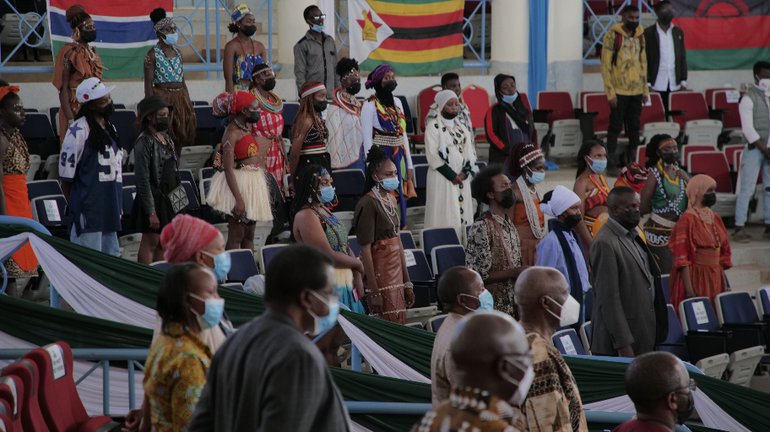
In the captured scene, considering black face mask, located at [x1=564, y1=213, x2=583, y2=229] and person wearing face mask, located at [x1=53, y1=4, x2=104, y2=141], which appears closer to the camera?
black face mask, located at [x1=564, y1=213, x2=583, y2=229]

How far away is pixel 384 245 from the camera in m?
8.03

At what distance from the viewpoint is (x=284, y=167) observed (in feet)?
33.5

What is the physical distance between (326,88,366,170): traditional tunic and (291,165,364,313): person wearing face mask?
300 centimetres

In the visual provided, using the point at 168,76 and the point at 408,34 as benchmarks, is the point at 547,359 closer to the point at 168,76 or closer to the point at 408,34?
the point at 168,76

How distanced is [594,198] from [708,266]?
48.2 inches

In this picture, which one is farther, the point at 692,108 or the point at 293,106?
the point at 692,108

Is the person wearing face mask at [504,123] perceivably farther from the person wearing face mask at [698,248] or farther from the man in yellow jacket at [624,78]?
the man in yellow jacket at [624,78]

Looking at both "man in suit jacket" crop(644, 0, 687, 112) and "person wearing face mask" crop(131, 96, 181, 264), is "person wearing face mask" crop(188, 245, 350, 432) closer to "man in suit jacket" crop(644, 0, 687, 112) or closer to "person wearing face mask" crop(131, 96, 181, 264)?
"person wearing face mask" crop(131, 96, 181, 264)

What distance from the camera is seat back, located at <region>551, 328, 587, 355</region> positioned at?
791cm

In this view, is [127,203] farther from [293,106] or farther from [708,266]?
[708,266]

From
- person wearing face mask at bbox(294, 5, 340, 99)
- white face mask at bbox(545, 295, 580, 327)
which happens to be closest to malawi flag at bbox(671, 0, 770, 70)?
person wearing face mask at bbox(294, 5, 340, 99)

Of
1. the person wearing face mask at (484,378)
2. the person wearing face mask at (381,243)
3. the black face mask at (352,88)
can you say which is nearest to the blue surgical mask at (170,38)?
the black face mask at (352,88)

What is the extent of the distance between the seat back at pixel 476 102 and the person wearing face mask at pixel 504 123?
270cm

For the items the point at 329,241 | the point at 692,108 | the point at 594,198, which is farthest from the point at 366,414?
the point at 692,108
